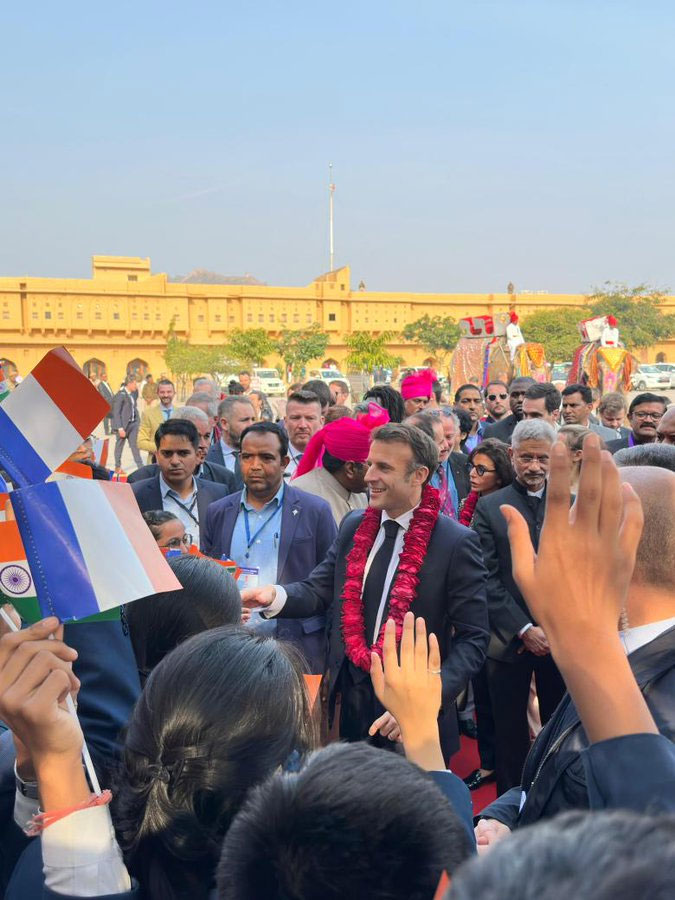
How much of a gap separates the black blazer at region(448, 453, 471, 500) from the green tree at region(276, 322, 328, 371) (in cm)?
4433

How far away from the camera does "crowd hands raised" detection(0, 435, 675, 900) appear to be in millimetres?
996

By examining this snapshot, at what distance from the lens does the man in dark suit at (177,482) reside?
15.4 ft

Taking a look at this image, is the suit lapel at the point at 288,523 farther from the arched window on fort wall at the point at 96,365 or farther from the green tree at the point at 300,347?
the arched window on fort wall at the point at 96,365

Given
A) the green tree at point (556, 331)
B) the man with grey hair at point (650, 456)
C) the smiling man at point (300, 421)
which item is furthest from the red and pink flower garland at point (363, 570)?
the green tree at point (556, 331)

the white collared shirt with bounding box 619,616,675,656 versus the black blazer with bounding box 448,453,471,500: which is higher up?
the white collared shirt with bounding box 619,616,675,656

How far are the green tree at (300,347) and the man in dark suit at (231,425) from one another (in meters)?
43.1

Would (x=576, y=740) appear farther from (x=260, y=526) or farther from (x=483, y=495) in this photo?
(x=483, y=495)

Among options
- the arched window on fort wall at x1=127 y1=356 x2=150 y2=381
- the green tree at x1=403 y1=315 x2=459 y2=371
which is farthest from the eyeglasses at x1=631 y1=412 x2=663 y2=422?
the arched window on fort wall at x1=127 y1=356 x2=150 y2=381

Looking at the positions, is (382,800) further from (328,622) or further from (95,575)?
(328,622)

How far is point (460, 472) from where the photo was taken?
19.3 ft

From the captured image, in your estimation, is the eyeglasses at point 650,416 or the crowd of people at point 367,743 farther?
the eyeglasses at point 650,416

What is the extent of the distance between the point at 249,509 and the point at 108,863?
2.92 meters

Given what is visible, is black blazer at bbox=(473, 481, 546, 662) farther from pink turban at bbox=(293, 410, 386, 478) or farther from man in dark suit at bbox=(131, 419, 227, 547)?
man in dark suit at bbox=(131, 419, 227, 547)

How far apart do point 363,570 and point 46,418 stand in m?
1.88
